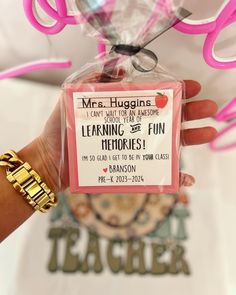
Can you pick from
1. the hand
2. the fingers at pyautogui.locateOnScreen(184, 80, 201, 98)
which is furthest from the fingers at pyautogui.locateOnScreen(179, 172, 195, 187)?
the fingers at pyautogui.locateOnScreen(184, 80, 201, 98)

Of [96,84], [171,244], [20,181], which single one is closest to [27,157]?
[20,181]

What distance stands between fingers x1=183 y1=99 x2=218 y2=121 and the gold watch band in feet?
0.63

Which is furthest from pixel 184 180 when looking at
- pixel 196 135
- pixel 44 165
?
pixel 44 165

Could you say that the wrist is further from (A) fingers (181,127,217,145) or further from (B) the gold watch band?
(A) fingers (181,127,217,145)

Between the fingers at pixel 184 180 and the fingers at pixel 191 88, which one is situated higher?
the fingers at pixel 191 88

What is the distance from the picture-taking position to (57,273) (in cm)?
69

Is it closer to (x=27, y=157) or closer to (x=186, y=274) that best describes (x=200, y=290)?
(x=186, y=274)

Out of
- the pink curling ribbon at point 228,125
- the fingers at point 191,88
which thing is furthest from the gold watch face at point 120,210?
the fingers at point 191,88

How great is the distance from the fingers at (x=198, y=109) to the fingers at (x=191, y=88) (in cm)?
1

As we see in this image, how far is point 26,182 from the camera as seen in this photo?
506 millimetres

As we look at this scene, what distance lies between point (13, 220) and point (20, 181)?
0.07 m

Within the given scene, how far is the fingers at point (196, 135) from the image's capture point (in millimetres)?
529

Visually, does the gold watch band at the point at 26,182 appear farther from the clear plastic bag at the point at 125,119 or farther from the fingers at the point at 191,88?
the fingers at the point at 191,88

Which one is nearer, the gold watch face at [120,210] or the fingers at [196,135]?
the fingers at [196,135]
